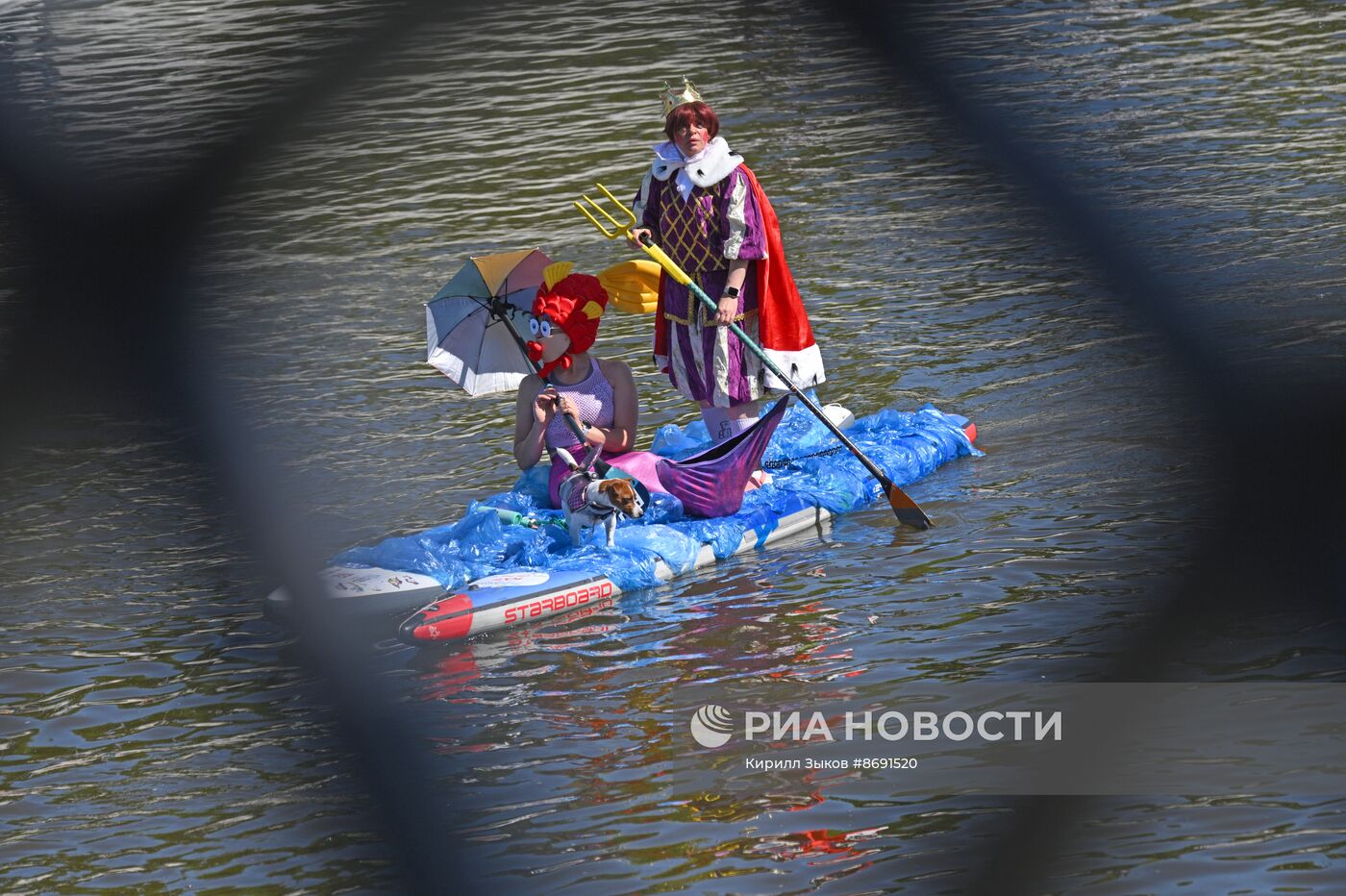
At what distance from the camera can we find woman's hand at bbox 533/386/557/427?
18.8ft

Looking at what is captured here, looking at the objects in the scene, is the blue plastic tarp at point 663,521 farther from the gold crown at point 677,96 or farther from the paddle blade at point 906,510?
the gold crown at point 677,96

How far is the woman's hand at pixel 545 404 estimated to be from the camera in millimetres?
5730

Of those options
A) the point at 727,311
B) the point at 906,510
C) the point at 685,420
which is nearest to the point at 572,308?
the point at 727,311

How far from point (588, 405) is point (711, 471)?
0.55m

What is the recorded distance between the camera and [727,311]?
234 inches

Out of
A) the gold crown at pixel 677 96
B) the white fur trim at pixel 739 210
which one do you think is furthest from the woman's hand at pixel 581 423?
the gold crown at pixel 677 96

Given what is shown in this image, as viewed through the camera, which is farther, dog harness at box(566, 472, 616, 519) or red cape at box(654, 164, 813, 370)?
red cape at box(654, 164, 813, 370)

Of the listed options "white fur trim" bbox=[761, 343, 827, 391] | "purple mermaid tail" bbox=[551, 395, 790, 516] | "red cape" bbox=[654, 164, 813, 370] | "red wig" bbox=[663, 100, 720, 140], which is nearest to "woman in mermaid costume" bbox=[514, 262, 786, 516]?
"purple mermaid tail" bbox=[551, 395, 790, 516]

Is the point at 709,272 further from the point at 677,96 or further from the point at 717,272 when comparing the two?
the point at 677,96

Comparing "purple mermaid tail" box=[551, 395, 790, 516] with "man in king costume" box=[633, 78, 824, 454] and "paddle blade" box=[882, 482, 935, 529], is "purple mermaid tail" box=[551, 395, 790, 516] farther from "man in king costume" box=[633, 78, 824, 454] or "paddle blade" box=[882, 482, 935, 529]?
"paddle blade" box=[882, 482, 935, 529]

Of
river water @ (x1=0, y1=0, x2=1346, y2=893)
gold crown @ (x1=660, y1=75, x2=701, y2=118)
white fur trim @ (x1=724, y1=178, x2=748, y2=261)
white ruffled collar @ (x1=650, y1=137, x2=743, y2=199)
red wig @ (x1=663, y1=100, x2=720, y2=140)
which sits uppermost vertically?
gold crown @ (x1=660, y1=75, x2=701, y2=118)

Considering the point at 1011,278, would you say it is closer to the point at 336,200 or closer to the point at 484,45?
the point at 336,200

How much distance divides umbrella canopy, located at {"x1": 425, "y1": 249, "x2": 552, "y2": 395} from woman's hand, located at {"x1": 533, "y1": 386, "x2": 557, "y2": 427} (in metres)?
0.27

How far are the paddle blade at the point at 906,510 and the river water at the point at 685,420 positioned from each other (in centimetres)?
8
